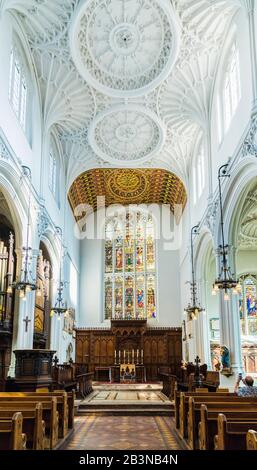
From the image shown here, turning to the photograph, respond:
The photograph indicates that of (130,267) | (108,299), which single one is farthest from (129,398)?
(130,267)

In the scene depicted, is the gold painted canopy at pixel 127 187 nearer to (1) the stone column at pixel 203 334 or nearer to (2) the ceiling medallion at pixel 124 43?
(1) the stone column at pixel 203 334

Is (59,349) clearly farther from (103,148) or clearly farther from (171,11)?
(171,11)

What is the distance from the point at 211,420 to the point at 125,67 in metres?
15.0

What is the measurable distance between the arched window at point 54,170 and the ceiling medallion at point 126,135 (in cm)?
183

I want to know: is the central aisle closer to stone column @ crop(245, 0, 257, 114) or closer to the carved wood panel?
stone column @ crop(245, 0, 257, 114)

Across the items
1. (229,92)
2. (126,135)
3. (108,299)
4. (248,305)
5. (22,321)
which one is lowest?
(22,321)

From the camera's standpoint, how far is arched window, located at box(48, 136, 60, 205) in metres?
21.0

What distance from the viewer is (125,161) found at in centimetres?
2442

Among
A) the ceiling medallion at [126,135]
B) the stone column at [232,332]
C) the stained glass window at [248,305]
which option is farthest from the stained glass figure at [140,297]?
the stone column at [232,332]

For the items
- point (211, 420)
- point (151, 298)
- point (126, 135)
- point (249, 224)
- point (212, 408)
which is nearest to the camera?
point (211, 420)

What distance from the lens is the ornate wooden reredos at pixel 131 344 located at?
28.0 metres

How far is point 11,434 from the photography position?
5180 mm

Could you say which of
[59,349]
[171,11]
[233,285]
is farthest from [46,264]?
[171,11]

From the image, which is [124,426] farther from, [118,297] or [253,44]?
[118,297]
